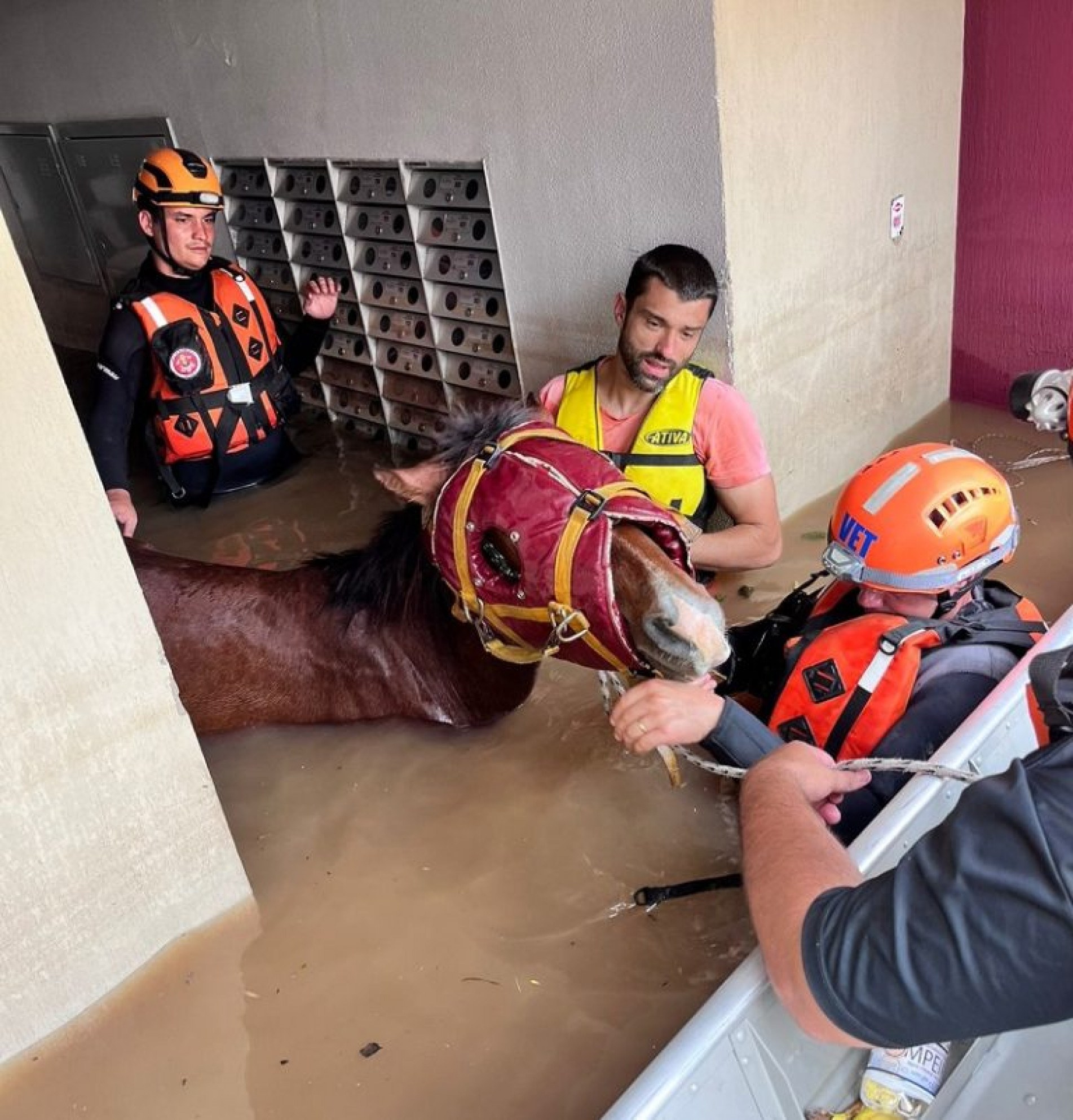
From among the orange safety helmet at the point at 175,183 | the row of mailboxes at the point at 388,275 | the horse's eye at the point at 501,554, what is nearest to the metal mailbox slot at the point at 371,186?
the row of mailboxes at the point at 388,275

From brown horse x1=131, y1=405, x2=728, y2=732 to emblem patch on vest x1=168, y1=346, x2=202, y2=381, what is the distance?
5.45ft

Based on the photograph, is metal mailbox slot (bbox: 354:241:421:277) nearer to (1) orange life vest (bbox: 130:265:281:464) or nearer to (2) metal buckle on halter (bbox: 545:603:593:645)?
(1) orange life vest (bbox: 130:265:281:464)

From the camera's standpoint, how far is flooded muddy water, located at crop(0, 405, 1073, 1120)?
179cm

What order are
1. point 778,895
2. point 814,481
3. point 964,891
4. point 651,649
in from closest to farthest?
point 964,891
point 778,895
point 651,649
point 814,481

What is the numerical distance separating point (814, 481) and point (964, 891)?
3.00 metres

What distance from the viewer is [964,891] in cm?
106

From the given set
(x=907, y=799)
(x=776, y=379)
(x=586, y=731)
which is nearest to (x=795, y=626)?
(x=586, y=731)

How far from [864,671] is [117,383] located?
3036 mm

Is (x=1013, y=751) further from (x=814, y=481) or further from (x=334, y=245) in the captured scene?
(x=334, y=245)

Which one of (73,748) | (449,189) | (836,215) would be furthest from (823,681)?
(449,189)

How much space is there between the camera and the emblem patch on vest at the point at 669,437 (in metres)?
3.05

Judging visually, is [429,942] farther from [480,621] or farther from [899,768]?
[899,768]

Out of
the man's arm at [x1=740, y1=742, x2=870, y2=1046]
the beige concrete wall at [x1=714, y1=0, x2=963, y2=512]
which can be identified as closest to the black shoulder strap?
the man's arm at [x1=740, y1=742, x2=870, y2=1046]

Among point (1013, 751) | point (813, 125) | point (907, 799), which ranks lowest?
point (1013, 751)
